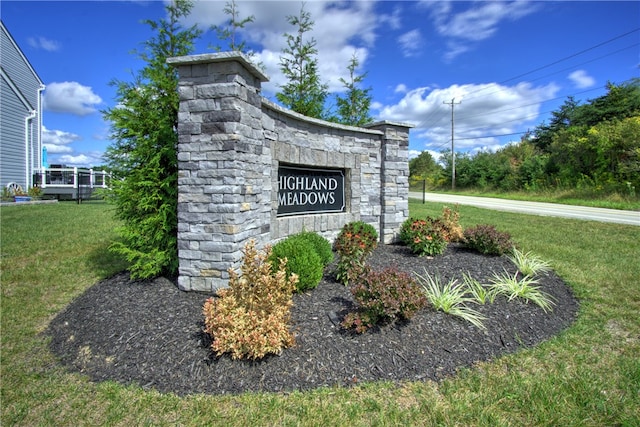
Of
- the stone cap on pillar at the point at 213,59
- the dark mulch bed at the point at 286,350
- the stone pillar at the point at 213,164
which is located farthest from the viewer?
the stone pillar at the point at 213,164

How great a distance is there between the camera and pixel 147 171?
4.37 meters

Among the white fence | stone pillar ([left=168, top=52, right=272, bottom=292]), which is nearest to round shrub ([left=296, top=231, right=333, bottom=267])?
stone pillar ([left=168, top=52, right=272, bottom=292])

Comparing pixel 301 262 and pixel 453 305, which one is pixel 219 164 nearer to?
A: pixel 301 262

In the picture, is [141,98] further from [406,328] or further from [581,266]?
[581,266]

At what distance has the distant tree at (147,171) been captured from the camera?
14.2 ft

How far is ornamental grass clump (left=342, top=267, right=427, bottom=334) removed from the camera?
10.5 feet

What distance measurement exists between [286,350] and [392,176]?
4.83 metres

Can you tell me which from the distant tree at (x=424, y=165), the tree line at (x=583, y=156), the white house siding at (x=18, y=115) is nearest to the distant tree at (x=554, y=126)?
the tree line at (x=583, y=156)

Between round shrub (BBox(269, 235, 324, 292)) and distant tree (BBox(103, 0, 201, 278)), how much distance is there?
142cm

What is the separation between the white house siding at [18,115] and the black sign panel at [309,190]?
1642cm

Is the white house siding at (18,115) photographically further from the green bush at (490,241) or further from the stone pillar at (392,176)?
the green bush at (490,241)

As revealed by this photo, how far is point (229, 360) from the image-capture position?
9.48 feet

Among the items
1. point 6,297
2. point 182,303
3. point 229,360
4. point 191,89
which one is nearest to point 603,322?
point 229,360

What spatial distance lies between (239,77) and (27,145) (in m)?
18.4
